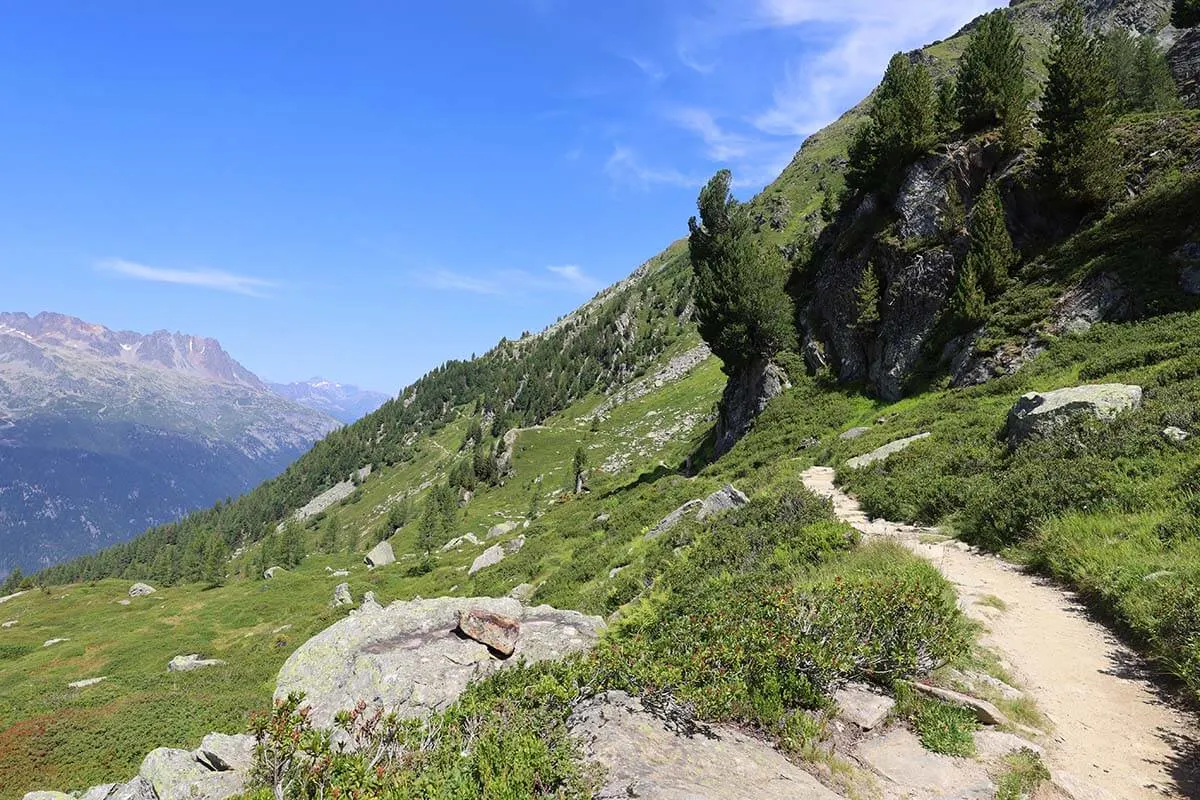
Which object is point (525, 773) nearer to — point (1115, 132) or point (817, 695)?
point (817, 695)

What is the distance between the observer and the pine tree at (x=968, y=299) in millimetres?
31125

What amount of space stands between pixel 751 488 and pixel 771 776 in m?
19.9

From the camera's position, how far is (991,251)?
31.7 metres

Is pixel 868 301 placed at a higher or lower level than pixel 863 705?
higher

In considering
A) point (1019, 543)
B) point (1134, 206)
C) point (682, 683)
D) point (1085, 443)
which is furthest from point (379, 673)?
point (1134, 206)

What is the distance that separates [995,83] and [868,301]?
15457mm

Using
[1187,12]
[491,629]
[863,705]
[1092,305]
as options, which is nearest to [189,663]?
[491,629]

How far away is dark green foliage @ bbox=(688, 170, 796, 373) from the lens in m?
43.4

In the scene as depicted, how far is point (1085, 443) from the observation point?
49.2 feet

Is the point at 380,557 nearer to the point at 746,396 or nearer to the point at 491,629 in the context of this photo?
the point at 746,396

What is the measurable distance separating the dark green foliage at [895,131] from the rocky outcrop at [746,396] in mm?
15745

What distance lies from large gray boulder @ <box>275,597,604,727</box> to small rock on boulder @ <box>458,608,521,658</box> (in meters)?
0.17

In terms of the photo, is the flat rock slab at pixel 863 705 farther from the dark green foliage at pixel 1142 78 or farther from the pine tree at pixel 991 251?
the dark green foliage at pixel 1142 78

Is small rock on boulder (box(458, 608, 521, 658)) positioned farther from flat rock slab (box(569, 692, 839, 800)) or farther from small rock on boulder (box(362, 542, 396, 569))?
small rock on boulder (box(362, 542, 396, 569))
